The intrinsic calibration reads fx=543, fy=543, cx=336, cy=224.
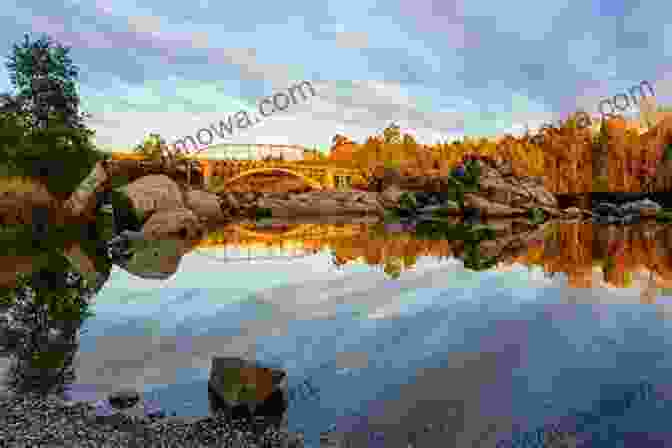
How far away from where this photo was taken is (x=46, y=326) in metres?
10.3

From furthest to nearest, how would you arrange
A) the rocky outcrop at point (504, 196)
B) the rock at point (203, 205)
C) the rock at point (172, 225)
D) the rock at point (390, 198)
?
the rock at point (390, 198)
the rocky outcrop at point (504, 196)
the rock at point (203, 205)
the rock at point (172, 225)

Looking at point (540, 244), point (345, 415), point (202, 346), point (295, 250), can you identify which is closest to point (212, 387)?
point (345, 415)

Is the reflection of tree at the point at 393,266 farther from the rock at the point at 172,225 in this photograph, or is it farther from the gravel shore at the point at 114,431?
the rock at the point at 172,225

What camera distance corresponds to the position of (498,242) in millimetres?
26922

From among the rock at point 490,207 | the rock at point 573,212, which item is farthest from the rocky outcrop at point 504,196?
the rock at point 573,212

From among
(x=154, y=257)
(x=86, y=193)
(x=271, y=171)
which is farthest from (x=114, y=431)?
A: (x=271, y=171)

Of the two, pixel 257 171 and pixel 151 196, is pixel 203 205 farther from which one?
pixel 257 171

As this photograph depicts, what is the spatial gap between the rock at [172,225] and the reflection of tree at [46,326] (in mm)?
11442

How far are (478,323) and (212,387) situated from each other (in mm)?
5907

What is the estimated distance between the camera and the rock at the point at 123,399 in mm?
6141

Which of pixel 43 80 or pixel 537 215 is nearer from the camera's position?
pixel 43 80

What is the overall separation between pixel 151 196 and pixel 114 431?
2621cm

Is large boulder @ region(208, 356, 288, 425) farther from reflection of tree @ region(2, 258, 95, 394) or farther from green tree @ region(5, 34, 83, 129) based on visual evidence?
green tree @ region(5, 34, 83, 129)

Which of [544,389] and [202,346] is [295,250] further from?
[544,389]
